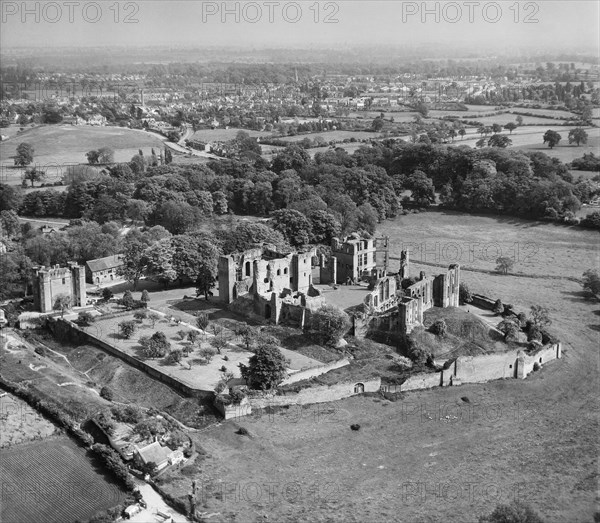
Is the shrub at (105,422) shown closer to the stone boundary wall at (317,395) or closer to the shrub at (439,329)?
the stone boundary wall at (317,395)

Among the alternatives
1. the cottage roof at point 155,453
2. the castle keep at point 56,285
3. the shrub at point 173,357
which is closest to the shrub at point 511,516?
the cottage roof at point 155,453

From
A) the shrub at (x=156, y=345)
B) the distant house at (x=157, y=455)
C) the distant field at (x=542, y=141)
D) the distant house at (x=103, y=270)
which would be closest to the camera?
the distant house at (x=157, y=455)

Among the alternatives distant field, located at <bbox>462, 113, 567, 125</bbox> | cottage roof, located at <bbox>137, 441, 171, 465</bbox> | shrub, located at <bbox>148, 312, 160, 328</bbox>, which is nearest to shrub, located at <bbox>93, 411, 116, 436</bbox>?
cottage roof, located at <bbox>137, 441, 171, 465</bbox>

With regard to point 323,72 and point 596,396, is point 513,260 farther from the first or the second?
point 323,72

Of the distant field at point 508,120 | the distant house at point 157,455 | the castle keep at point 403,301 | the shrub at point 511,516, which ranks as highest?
the distant field at point 508,120

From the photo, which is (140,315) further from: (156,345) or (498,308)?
(498,308)

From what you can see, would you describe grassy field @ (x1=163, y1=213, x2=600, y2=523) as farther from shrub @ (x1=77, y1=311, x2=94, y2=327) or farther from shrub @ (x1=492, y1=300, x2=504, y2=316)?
shrub @ (x1=77, y1=311, x2=94, y2=327)
